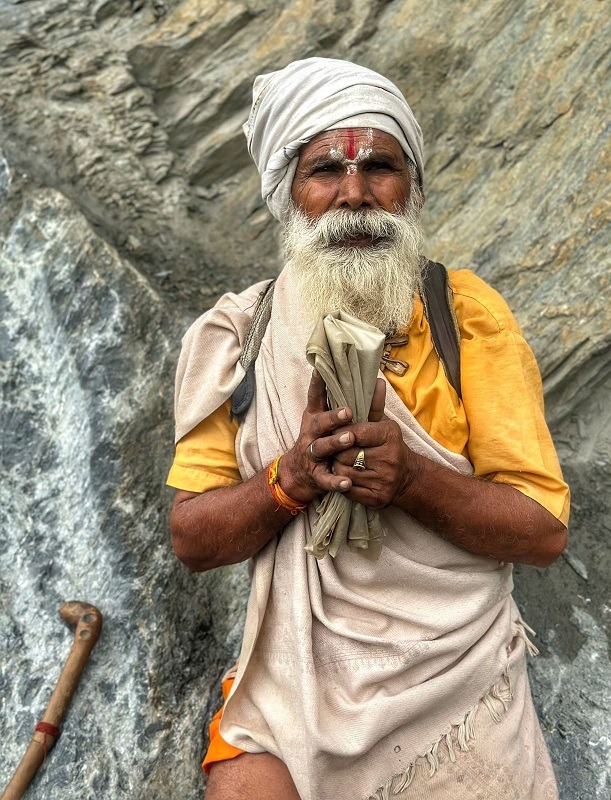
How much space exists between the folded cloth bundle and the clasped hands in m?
0.04

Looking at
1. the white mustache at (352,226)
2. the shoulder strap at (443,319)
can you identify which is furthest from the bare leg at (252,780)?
the white mustache at (352,226)

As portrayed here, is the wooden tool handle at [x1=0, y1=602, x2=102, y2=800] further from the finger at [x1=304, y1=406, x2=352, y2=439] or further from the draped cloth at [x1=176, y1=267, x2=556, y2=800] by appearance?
the finger at [x1=304, y1=406, x2=352, y2=439]

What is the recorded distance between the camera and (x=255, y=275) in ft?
15.4

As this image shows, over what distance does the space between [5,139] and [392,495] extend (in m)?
3.36

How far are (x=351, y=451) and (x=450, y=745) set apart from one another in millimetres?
994

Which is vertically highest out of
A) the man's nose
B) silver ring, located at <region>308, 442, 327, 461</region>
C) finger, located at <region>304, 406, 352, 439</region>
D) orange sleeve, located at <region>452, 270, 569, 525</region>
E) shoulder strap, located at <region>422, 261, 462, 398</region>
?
the man's nose

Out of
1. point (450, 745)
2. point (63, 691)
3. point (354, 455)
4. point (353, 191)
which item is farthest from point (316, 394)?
point (63, 691)

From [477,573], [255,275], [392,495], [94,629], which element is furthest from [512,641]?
[255,275]

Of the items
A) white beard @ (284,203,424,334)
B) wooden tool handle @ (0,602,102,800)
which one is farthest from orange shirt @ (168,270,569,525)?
wooden tool handle @ (0,602,102,800)

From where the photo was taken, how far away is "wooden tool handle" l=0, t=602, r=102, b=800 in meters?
2.96

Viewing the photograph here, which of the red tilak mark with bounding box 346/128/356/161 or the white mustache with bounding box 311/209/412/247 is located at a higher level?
the red tilak mark with bounding box 346/128/356/161

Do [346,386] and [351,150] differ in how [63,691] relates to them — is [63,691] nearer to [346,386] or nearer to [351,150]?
[346,386]

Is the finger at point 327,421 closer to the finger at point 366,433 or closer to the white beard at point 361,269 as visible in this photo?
the finger at point 366,433

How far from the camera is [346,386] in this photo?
7.32ft
